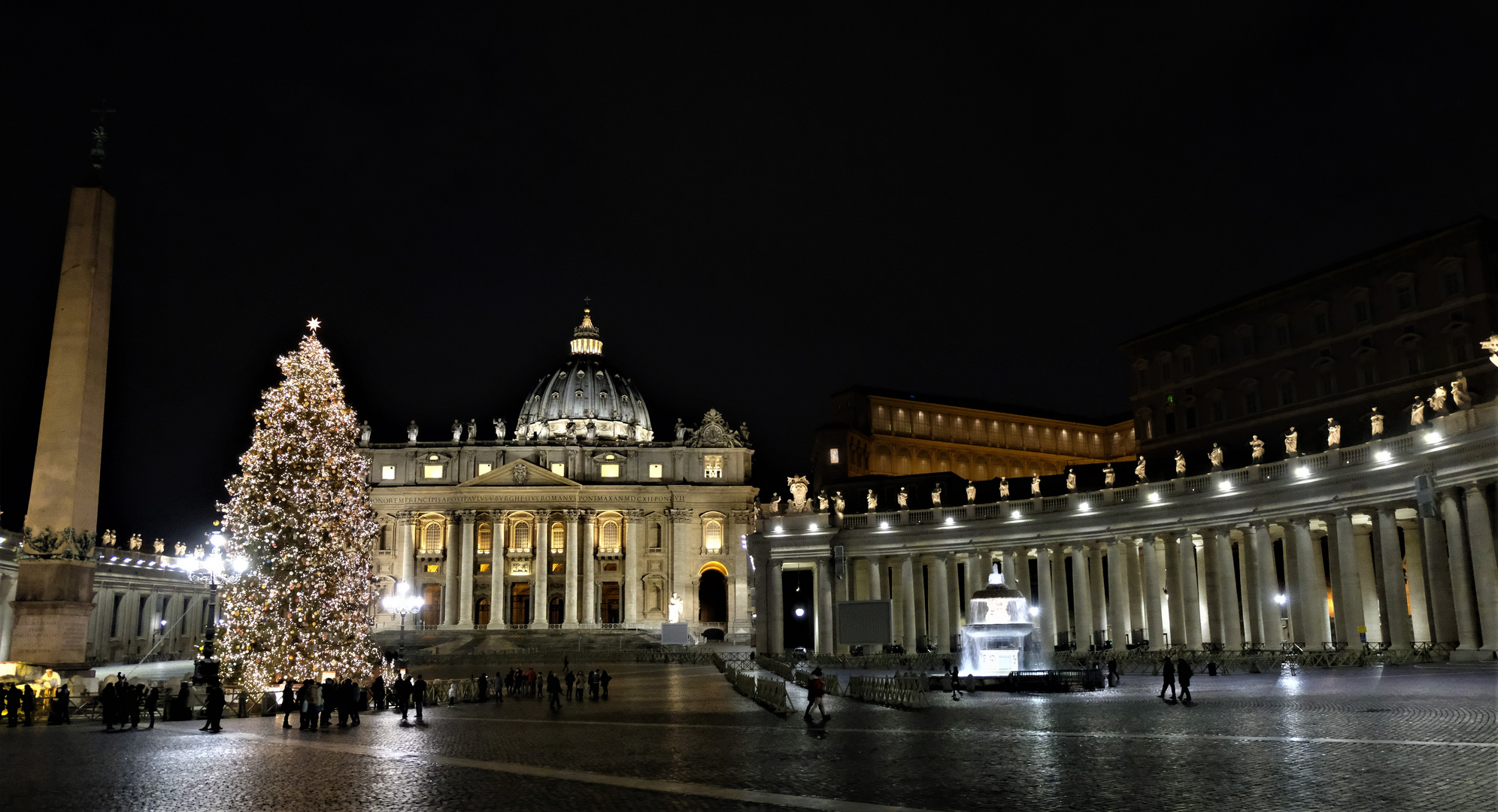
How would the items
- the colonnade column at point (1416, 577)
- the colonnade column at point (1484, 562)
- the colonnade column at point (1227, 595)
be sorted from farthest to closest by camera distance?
1. the colonnade column at point (1227, 595)
2. the colonnade column at point (1416, 577)
3. the colonnade column at point (1484, 562)

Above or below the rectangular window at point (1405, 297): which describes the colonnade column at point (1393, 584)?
below

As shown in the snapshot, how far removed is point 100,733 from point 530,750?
12.2 meters

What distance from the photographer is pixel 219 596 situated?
113ft

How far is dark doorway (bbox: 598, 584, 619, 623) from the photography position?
127 m

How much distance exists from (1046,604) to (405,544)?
268 feet

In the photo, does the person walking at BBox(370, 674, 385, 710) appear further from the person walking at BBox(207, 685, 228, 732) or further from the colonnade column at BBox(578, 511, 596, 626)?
the colonnade column at BBox(578, 511, 596, 626)

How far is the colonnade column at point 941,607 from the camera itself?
211 ft

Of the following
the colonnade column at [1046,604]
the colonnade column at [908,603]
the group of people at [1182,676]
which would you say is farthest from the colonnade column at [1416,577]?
the colonnade column at [908,603]

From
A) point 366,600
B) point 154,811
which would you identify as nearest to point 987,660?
point 366,600

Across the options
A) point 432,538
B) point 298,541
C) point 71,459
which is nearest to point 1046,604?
point 298,541

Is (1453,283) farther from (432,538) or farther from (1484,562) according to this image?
(432,538)

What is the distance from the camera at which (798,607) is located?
7412cm

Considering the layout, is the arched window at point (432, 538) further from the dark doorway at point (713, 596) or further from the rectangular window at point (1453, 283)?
the rectangular window at point (1453, 283)

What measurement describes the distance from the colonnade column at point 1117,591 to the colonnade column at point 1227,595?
5405 millimetres
